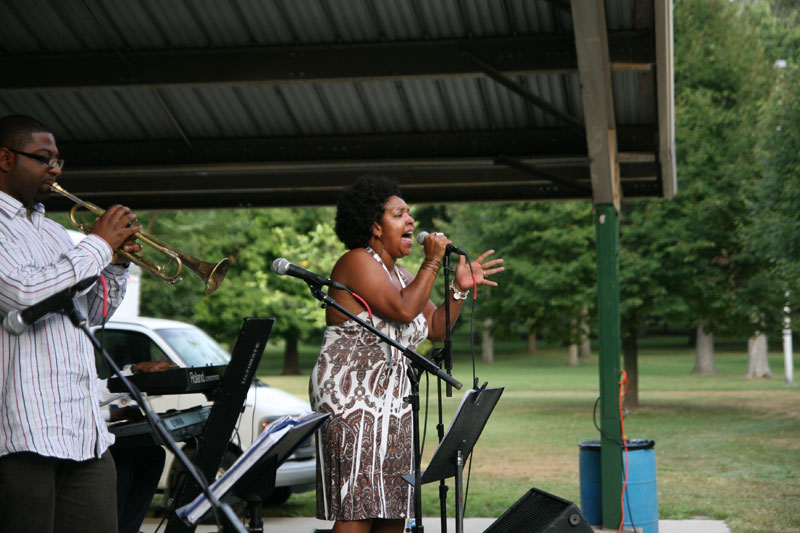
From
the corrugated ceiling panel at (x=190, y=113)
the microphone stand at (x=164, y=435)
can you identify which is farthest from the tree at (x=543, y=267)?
the microphone stand at (x=164, y=435)

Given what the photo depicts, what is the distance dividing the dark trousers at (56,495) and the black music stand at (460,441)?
118cm

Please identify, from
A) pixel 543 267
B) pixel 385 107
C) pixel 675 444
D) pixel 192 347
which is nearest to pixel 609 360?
pixel 385 107

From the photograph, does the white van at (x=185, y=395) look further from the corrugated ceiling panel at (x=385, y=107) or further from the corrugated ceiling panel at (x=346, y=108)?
the corrugated ceiling panel at (x=385, y=107)

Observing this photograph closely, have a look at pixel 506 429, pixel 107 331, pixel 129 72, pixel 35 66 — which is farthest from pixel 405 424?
pixel 506 429

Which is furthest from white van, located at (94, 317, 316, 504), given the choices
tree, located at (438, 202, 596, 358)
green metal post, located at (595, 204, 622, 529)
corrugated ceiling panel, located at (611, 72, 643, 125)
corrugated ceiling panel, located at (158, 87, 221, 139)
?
tree, located at (438, 202, 596, 358)

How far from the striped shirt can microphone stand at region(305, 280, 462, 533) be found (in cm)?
95

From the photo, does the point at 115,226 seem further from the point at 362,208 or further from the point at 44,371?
the point at 362,208

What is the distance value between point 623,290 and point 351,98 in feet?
37.7

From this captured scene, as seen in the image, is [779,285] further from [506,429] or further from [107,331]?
[107,331]

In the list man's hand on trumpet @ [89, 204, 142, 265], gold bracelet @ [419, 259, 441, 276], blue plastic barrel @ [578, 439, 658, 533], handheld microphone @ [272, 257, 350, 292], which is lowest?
blue plastic barrel @ [578, 439, 658, 533]

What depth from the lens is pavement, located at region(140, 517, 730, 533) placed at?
786 centimetres

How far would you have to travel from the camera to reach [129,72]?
22.5ft

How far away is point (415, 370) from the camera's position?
3812mm

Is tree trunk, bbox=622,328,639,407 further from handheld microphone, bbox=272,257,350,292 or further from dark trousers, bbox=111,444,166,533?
handheld microphone, bbox=272,257,350,292
